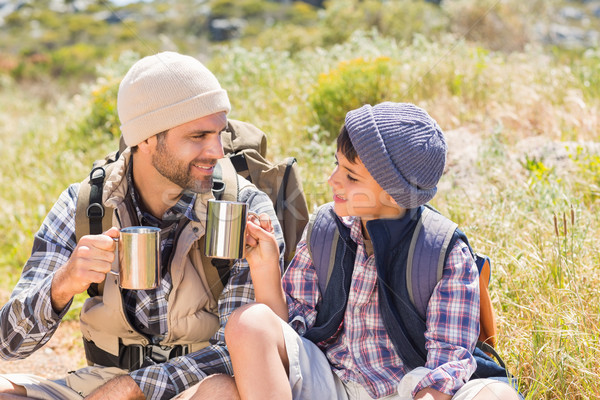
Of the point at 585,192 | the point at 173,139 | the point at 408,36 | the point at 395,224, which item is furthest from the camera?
the point at 408,36

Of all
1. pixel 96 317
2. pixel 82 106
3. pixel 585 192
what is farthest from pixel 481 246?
pixel 82 106

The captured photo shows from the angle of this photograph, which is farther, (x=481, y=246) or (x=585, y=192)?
(x=585, y=192)

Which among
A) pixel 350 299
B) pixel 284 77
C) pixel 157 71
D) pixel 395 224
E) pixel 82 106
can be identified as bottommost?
pixel 82 106

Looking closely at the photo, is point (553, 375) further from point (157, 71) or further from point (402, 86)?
point (402, 86)

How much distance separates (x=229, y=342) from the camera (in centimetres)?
231

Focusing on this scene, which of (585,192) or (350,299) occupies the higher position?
(350,299)

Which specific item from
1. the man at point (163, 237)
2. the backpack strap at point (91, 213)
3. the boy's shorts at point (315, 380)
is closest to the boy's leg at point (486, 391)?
the boy's shorts at point (315, 380)

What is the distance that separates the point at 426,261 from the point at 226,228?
2.51ft

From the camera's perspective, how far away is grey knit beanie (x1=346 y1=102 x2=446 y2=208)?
2457 millimetres

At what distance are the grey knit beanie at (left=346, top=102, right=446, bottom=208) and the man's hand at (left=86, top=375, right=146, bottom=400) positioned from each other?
124cm

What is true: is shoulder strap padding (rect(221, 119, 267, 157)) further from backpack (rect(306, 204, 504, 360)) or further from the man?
backpack (rect(306, 204, 504, 360))

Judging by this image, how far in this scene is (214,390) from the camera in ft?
7.75

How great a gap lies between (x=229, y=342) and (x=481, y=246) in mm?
1950

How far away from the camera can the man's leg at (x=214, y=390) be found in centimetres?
234
